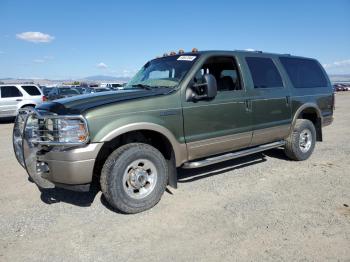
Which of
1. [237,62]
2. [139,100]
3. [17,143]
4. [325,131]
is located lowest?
[325,131]

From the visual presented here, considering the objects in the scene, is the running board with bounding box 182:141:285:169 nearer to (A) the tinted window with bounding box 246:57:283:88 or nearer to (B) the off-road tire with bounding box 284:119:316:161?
(B) the off-road tire with bounding box 284:119:316:161

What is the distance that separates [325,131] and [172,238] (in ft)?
27.0

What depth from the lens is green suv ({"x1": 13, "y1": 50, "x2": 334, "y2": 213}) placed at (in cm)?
371

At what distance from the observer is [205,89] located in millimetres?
4441

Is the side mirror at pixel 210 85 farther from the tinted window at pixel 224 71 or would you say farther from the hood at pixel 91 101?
the tinted window at pixel 224 71

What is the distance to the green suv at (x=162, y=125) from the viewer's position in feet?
12.2

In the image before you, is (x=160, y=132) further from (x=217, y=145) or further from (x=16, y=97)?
(x=16, y=97)

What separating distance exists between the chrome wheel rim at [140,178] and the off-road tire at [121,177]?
0.04 meters

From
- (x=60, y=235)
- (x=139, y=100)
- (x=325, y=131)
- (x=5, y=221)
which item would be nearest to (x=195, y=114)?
(x=139, y=100)

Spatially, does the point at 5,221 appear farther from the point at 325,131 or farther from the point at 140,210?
the point at 325,131

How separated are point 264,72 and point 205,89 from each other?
1680mm

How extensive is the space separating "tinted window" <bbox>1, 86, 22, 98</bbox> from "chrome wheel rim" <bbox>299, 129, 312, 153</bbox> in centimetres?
1301

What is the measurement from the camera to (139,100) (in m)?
4.08

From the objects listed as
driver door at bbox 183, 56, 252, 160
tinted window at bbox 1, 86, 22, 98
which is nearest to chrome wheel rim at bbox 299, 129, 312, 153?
driver door at bbox 183, 56, 252, 160
